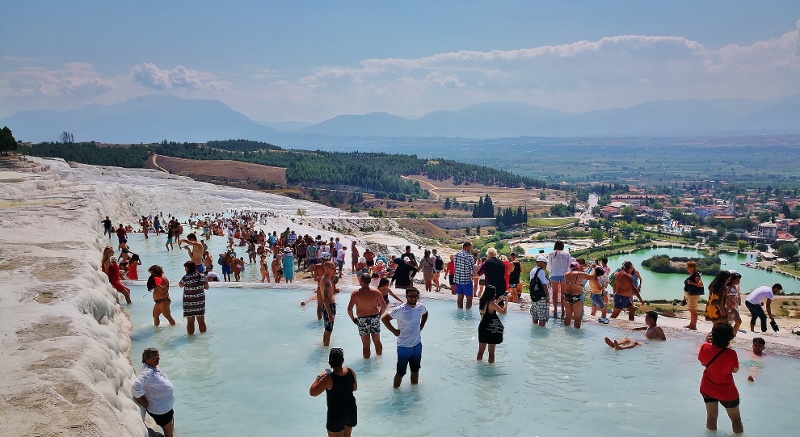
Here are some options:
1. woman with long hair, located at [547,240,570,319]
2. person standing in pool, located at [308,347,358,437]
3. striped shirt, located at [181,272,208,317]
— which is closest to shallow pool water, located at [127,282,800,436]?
striped shirt, located at [181,272,208,317]

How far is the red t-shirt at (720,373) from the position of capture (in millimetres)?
6465

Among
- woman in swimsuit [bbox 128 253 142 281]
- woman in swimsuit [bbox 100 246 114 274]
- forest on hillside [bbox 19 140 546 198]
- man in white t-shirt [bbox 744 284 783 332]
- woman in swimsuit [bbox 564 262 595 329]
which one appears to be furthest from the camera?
forest on hillside [bbox 19 140 546 198]

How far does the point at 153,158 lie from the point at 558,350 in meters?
109

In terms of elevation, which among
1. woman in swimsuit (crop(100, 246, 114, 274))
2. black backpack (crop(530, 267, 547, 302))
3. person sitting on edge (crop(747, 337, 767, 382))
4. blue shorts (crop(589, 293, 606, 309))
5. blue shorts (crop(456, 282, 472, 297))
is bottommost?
person sitting on edge (crop(747, 337, 767, 382))

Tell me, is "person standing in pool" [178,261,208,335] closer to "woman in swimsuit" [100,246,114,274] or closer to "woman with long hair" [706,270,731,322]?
"woman in swimsuit" [100,246,114,274]

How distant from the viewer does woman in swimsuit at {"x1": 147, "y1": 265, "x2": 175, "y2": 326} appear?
10219mm

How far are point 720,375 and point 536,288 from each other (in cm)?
426

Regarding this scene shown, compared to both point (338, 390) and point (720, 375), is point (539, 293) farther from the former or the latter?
point (338, 390)

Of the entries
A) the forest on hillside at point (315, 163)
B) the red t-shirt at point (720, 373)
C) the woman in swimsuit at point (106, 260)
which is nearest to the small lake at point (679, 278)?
the woman in swimsuit at point (106, 260)

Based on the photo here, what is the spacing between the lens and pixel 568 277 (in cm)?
1055

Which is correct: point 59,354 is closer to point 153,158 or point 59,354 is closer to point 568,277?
point 568,277

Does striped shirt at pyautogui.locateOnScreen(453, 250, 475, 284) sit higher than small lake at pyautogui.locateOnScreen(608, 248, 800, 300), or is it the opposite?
striped shirt at pyautogui.locateOnScreen(453, 250, 475, 284)

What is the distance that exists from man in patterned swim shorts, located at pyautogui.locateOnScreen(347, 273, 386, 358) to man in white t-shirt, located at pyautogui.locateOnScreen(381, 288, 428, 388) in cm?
74

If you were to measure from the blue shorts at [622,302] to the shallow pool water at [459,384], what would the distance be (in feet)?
2.64
